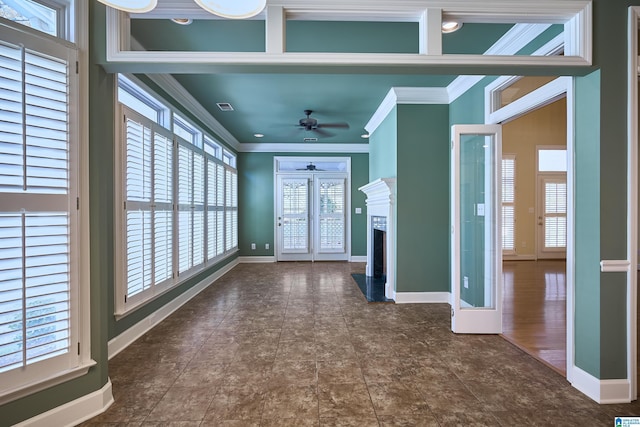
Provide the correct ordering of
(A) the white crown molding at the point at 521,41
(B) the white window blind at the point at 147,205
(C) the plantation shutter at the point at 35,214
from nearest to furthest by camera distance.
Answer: (C) the plantation shutter at the point at 35,214, (A) the white crown molding at the point at 521,41, (B) the white window blind at the point at 147,205

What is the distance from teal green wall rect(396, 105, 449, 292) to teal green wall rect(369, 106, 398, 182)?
111 millimetres

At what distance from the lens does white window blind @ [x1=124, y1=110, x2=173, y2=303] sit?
9.94 feet

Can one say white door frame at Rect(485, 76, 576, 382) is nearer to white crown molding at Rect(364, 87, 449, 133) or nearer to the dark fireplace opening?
white crown molding at Rect(364, 87, 449, 133)

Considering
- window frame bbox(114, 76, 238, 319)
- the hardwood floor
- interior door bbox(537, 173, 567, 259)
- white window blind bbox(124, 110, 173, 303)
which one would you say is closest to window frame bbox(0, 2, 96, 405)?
window frame bbox(114, 76, 238, 319)

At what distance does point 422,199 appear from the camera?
4.40 metres

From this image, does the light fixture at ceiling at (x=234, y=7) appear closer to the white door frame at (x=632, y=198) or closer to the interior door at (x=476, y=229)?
the white door frame at (x=632, y=198)

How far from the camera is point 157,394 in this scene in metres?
2.21

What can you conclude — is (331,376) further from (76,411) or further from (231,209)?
(231,209)

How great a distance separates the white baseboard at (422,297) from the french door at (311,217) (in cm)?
355

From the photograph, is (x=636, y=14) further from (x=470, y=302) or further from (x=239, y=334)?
(x=239, y=334)

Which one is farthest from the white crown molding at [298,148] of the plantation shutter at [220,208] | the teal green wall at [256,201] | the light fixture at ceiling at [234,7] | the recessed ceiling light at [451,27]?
the light fixture at ceiling at [234,7]

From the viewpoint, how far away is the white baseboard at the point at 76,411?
1.78 m

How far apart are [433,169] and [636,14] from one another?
243 cm

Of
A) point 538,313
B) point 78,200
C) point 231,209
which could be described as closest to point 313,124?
point 231,209
